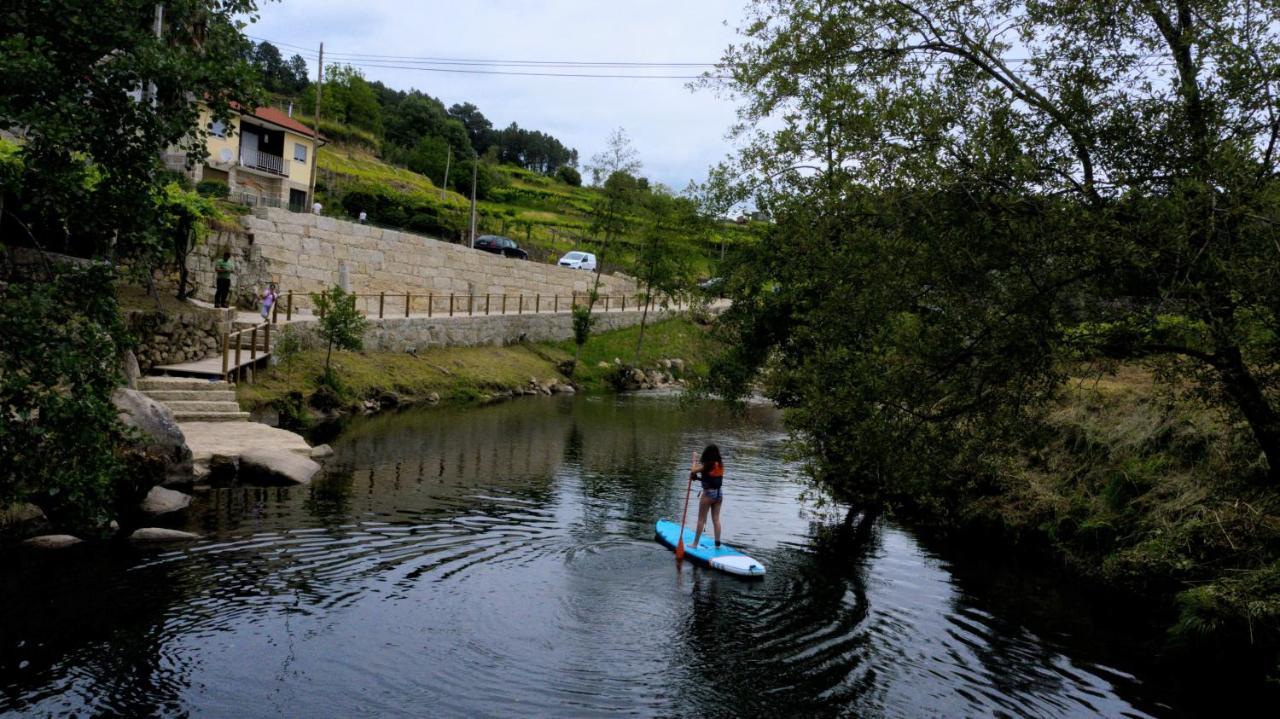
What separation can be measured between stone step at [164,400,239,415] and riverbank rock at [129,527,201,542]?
7.57 meters

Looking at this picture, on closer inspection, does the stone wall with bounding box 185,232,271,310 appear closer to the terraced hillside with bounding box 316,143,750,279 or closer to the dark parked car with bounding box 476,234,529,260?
the terraced hillside with bounding box 316,143,750,279

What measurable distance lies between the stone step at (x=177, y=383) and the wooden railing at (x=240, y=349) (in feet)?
1.78

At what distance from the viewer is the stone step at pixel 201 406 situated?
19719 mm

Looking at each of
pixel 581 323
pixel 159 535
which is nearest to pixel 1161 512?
pixel 159 535

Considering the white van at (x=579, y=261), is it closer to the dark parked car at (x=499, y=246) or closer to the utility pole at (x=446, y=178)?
the dark parked car at (x=499, y=246)

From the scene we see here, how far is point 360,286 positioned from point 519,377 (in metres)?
7.64

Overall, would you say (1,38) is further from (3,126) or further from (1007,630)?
(1007,630)

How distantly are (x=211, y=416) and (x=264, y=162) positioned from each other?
32.2 m

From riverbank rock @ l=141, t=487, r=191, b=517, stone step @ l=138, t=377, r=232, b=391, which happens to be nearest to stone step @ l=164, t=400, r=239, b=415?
stone step @ l=138, t=377, r=232, b=391

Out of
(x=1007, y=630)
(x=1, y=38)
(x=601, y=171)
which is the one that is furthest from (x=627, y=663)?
(x=601, y=171)

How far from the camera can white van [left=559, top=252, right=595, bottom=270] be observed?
5047 centimetres

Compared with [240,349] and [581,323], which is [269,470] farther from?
[581,323]

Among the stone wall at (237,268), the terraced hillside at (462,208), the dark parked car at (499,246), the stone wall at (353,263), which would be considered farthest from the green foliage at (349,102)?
Answer: the stone wall at (237,268)

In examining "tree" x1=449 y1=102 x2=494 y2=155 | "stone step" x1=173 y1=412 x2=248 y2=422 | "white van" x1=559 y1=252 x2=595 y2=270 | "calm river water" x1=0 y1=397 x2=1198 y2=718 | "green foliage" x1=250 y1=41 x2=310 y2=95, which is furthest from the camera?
"tree" x1=449 y1=102 x2=494 y2=155
